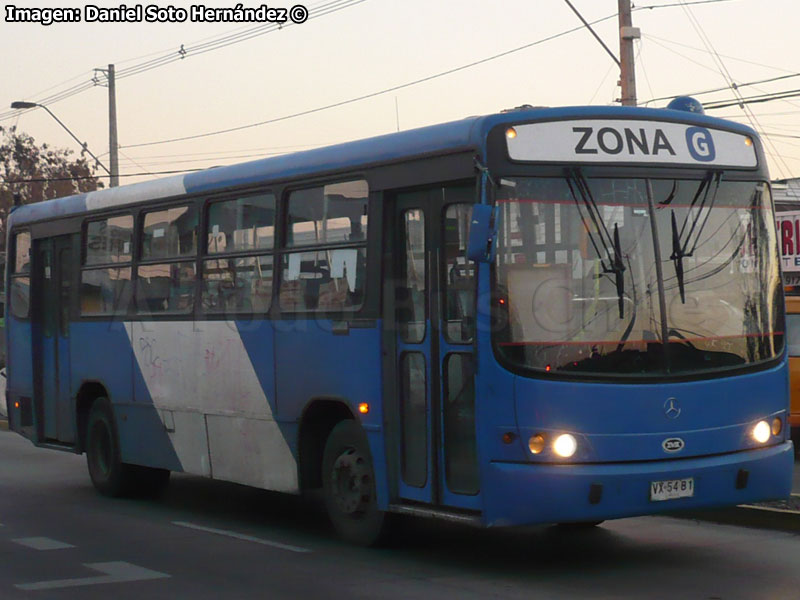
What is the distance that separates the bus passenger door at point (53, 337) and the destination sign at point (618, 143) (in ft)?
23.1

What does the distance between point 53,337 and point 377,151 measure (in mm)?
6203

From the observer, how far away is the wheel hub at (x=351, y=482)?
10.3m

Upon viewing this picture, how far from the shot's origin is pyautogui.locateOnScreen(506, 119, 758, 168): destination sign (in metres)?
9.14

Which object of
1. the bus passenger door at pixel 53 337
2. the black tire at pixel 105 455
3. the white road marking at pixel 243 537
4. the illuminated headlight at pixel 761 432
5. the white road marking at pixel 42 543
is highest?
the bus passenger door at pixel 53 337

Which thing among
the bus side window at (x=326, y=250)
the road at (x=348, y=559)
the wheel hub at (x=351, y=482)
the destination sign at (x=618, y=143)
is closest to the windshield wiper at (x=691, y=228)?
the destination sign at (x=618, y=143)

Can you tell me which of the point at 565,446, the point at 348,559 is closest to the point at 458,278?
the point at 565,446

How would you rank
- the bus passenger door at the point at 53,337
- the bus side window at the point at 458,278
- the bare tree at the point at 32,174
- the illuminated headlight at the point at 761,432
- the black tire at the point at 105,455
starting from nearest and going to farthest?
the bus side window at the point at 458,278, the illuminated headlight at the point at 761,432, the black tire at the point at 105,455, the bus passenger door at the point at 53,337, the bare tree at the point at 32,174

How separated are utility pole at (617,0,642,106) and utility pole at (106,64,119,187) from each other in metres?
18.8

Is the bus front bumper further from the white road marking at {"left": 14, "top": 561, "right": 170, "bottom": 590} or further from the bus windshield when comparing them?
the white road marking at {"left": 14, "top": 561, "right": 170, "bottom": 590}

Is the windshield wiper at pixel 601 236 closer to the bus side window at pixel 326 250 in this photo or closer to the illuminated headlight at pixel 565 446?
the illuminated headlight at pixel 565 446

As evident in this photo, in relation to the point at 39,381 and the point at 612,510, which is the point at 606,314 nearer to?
the point at 612,510

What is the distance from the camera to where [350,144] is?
34.9 ft

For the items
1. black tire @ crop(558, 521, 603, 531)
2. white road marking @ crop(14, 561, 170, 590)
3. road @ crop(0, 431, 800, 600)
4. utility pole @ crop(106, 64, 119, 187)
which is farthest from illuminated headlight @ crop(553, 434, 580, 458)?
utility pole @ crop(106, 64, 119, 187)

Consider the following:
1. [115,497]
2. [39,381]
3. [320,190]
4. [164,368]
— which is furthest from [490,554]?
[39,381]
